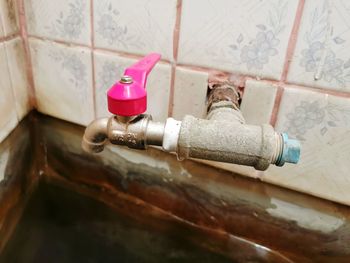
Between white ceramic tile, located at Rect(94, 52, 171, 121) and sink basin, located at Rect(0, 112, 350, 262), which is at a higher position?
white ceramic tile, located at Rect(94, 52, 171, 121)

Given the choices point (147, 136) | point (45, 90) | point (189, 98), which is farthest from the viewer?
point (45, 90)

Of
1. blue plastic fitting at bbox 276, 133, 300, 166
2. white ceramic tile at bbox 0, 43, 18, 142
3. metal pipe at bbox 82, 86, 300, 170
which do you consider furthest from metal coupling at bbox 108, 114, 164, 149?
white ceramic tile at bbox 0, 43, 18, 142

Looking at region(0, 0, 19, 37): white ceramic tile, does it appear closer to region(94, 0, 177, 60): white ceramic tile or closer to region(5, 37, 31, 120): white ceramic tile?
region(5, 37, 31, 120): white ceramic tile

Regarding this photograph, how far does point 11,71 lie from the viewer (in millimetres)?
468

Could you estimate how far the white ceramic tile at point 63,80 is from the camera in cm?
47

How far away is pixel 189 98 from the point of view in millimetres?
416

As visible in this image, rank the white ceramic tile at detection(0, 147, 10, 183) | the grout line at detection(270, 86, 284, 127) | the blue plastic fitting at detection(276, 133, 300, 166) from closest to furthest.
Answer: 1. the blue plastic fitting at detection(276, 133, 300, 166)
2. the grout line at detection(270, 86, 284, 127)
3. the white ceramic tile at detection(0, 147, 10, 183)

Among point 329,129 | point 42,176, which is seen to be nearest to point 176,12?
point 329,129

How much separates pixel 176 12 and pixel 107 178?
13.8 inches

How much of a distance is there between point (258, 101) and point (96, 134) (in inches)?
8.1

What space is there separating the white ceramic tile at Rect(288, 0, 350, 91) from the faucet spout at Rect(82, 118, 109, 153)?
22 cm

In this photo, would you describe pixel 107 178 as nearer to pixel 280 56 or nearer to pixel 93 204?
pixel 93 204

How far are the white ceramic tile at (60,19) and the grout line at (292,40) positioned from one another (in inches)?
10.7

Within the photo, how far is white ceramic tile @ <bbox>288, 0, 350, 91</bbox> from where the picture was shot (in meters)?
0.31
